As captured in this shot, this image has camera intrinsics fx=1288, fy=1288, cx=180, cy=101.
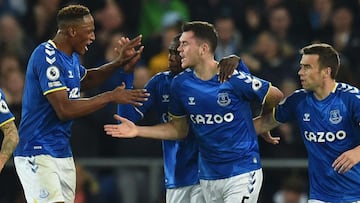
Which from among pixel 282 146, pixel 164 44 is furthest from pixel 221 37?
pixel 282 146

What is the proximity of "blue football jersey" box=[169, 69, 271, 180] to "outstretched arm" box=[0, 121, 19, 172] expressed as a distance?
5.89ft

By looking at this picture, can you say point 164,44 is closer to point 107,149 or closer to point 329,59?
point 107,149

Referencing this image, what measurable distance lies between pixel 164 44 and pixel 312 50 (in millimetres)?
5743

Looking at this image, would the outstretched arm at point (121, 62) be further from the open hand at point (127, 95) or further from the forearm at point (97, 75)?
the open hand at point (127, 95)

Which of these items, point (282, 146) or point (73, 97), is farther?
point (282, 146)

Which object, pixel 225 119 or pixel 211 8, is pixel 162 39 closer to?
pixel 211 8

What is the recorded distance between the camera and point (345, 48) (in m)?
16.9

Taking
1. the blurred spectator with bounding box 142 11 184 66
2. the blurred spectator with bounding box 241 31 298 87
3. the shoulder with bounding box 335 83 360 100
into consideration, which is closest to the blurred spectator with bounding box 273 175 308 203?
the blurred spectator with bounding box 241 31 298 87

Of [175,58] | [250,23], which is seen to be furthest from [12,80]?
[175,58]

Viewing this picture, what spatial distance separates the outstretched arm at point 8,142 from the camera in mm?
Result: 10711

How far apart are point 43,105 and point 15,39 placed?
652 centimetres

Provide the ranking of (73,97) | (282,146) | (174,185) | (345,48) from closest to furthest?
1. (73,97)
2. (174,185)
3. (282,146)
4. (345,48)

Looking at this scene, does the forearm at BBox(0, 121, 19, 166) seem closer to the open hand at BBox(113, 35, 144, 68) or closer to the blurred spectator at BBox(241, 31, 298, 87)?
the open hand at BBox(113, 35, 144, 68)

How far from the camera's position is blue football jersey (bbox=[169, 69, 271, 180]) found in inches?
459
